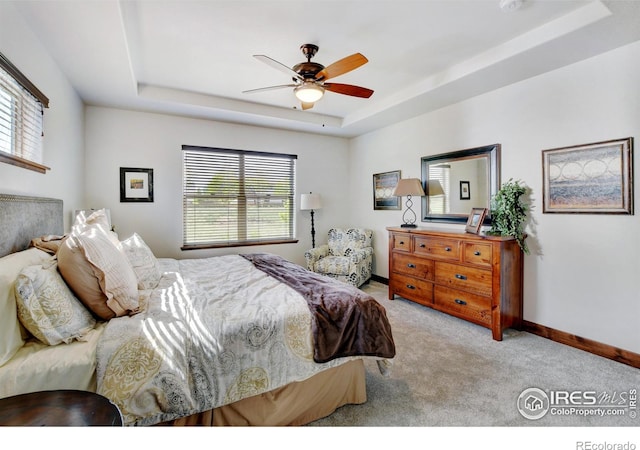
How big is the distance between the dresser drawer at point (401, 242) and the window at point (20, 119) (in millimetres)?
3641

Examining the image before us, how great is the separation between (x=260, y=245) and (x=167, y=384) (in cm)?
343

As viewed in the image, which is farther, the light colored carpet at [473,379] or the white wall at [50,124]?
the white wall at [50,124]

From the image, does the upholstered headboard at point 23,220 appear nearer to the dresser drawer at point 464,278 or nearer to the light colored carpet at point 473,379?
the light colored carpet at point 473,379

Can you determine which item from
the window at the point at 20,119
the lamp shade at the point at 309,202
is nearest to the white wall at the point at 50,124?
the window at the point at 20,119

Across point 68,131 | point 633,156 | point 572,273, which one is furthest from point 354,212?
point 68,131

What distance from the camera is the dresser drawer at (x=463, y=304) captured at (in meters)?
2.94

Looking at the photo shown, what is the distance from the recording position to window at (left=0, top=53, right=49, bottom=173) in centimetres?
182

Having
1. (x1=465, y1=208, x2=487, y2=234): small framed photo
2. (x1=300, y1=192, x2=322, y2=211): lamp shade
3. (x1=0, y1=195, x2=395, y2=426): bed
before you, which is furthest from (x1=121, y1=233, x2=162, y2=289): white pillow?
(x1=465, y1=208, x2=487, y2=234): small framed photo

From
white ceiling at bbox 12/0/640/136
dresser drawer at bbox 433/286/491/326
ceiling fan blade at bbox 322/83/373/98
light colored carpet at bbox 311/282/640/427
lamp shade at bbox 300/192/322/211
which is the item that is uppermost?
white ceiling at bbox 12/0/640/136

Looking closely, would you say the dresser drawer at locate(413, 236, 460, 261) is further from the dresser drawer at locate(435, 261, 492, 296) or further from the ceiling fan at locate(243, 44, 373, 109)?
the ceiling fan at locate(243, 44, 373, 109)

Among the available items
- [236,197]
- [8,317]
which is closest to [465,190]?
[236,197]

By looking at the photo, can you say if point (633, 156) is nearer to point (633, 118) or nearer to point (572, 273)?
point (633, 118)

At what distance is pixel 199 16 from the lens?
7.30 ft

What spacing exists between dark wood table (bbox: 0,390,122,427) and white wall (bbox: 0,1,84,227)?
1.49 m
